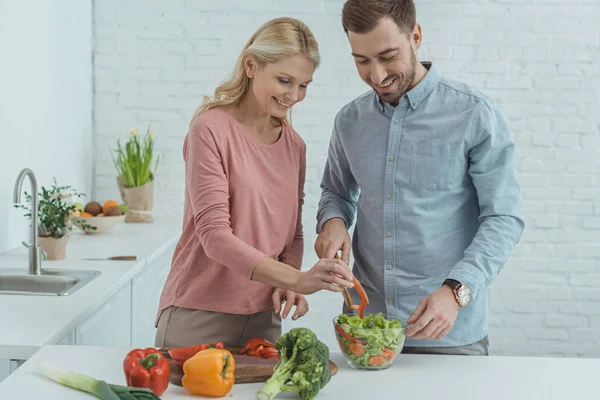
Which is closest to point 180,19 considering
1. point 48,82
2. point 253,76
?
point 48,82

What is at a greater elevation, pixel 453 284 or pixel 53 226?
pixel 453 284

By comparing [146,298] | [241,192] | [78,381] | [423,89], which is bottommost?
[146,298]

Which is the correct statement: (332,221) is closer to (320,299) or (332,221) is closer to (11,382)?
(11,382)

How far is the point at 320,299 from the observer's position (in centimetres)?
480

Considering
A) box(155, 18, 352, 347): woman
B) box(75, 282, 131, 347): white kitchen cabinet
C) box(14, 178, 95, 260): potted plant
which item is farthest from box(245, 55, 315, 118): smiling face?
box(14, 178, 95, 260): potted plant

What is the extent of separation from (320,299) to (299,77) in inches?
108

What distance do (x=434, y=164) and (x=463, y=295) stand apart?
39cm

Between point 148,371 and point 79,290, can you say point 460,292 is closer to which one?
point 148,371

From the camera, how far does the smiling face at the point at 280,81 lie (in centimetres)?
222

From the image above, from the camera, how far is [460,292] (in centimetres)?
195

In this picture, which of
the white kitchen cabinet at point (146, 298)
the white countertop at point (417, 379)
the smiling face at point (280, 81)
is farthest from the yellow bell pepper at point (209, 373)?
the white kitchen cabinet at point (146, 298)

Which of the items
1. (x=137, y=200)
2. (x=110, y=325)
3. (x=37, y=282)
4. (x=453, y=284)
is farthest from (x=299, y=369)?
(x=137, y=200)

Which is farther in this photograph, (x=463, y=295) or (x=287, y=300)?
(x=287, y=300)

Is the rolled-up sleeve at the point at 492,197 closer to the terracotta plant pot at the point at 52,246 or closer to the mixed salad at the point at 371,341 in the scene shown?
the mixed salad at the point at 371,341
